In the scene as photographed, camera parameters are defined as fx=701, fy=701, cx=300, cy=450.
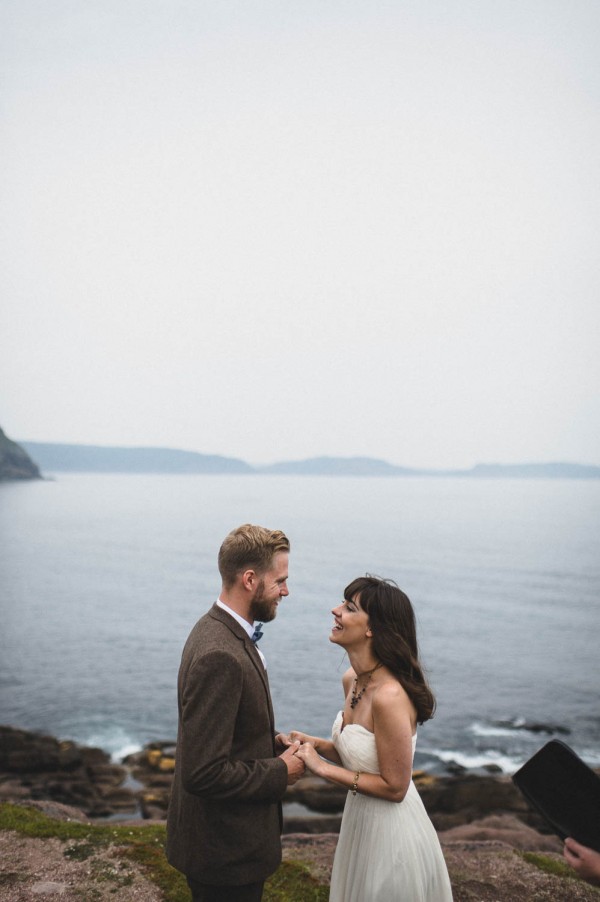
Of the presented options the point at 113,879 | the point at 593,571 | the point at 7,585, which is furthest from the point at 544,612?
the point at 113,879

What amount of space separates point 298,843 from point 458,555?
3199 inches

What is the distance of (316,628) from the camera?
154ft

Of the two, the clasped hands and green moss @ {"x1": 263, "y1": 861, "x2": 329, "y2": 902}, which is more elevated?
the clasped hands

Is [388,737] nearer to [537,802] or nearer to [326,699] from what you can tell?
[537,802]

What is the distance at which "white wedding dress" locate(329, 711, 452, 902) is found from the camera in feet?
14.9

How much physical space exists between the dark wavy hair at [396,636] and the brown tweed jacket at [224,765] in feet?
2.66

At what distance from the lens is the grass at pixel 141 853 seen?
7.99 metres

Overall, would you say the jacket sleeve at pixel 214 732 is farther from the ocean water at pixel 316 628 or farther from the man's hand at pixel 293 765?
the ocean water at pixel 316 628

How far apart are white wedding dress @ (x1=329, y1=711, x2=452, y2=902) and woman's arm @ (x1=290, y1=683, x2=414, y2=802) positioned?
4.1 inches

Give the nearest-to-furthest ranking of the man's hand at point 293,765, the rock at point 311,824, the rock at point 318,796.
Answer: the man's hand at point 293,765 → the rock at point 311,824 → the rock at point 318,796

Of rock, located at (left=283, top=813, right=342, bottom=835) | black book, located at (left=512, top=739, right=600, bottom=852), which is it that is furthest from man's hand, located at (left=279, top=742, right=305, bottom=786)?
rock, located at (left=283, top=813, right=342, bottom=835)

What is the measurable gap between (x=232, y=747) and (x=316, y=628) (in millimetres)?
43994

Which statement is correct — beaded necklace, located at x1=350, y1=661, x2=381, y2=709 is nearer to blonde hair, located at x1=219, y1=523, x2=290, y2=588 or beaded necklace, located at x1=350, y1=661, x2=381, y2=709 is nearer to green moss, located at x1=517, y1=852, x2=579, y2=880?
blonde hair, located at x1=219, y1=523, x2=290, y2=588

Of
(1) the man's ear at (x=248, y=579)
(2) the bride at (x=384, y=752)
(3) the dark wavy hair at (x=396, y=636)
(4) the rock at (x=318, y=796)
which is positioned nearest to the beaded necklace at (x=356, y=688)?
(2) the bride at (x=384, y=752)
